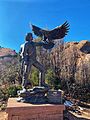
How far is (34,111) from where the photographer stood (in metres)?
6.13

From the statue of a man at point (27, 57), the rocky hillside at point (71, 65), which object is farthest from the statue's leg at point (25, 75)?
the rocky hillside at point (71, 65)

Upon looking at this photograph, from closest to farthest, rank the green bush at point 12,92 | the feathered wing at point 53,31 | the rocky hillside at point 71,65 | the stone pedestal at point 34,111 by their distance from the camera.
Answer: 1. the stone pedestal at point 34,111
2. the feathered wing at point 53,31
3. the green bush at point 12,92
4. the rocky hillside at point 71,65

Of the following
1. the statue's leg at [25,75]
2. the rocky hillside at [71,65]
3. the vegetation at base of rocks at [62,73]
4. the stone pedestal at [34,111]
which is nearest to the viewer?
the stone pedestal at [34,111]

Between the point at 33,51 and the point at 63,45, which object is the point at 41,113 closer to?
the point at 33,51

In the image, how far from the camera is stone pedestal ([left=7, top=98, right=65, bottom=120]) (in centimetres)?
598

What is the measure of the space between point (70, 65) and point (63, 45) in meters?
2.37

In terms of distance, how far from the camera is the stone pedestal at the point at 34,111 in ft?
19.6

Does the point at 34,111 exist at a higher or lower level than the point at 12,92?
lower

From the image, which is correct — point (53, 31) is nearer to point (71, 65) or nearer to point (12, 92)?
point (12, 92)

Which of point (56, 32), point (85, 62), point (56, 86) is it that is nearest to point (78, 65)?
point (85, 62)

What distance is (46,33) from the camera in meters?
7.41

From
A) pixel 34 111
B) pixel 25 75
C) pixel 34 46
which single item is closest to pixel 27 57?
pixel 34 46

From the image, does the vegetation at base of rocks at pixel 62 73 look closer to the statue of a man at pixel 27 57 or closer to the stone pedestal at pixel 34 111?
the statue of a man at pixel 27 57

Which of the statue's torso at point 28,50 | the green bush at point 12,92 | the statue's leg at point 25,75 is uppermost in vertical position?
the statue's torso at point 28,50
